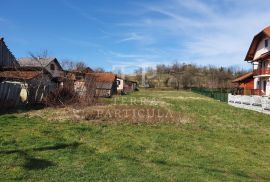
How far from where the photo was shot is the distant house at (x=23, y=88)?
67.0ft

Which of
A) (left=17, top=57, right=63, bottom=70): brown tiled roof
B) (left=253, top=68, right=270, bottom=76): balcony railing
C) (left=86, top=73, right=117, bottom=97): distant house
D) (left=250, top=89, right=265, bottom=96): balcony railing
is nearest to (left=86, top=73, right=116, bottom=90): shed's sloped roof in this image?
(left=86, top=73, right=117, bottom=97): distant house

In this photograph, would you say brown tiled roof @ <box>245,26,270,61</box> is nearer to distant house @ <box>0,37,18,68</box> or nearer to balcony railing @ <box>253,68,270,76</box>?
balcony railing @ <box>253,68,270,76</box>

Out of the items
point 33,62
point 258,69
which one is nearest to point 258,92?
point 258,69

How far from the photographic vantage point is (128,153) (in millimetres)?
8859

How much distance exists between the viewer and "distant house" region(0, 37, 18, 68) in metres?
30.7

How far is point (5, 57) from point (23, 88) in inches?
364

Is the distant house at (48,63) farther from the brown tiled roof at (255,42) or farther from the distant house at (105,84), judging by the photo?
the brown tiled roof at (255,42)

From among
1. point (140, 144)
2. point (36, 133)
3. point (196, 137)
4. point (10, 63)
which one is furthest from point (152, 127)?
point (10, 63)

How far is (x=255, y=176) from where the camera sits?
24.3 feet

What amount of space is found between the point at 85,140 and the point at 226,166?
14.4 feet

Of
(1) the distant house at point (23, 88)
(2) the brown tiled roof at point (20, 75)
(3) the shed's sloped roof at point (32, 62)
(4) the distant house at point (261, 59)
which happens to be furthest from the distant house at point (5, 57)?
(4) the distant house at point (261, 59)

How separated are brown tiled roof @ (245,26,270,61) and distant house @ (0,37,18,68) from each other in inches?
1052

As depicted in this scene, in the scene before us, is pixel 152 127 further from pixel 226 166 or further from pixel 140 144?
pixel 226 166

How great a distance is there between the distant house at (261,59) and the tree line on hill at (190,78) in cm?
4786
